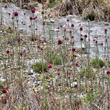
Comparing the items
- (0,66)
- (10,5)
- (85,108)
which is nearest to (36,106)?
(85,108)

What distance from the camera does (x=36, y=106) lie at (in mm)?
1853

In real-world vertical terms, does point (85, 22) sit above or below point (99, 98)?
above

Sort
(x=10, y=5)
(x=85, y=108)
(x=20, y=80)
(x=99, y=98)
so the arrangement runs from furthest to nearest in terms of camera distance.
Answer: (x=10, y=5) < (x=20, y=80) < (x=99, y=98) < (x=85, y=108)

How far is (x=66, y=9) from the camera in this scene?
8141mm

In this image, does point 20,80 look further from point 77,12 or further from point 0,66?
point 77,12

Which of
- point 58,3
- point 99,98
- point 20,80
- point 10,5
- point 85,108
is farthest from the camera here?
point 58,3

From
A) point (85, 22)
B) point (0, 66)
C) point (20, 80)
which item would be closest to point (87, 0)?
point (85, 22)

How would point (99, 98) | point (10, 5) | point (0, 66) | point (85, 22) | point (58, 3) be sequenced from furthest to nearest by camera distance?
point (58, 3), point (10, 5), point (85, 22), point (0, 66), point (99, 98)

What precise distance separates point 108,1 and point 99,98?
6.97m

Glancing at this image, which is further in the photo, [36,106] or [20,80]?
[20,80]

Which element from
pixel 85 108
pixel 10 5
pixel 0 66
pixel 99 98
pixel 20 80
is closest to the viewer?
pixel 85 108

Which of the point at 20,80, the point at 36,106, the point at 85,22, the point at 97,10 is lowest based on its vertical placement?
the point at 36,106

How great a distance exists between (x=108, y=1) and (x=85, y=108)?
7179 millimetres

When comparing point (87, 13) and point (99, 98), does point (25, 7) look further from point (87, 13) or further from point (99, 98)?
point (99, 98)
